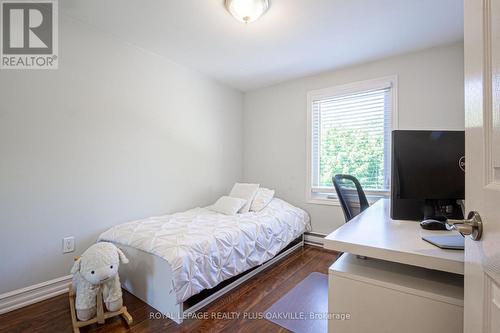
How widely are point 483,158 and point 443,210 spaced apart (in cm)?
96

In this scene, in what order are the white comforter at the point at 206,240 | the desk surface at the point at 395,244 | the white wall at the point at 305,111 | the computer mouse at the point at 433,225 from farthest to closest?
1. the white wall at the point at 305,111
2. the white comforter at the point at 206,240
3. the computer mouse at the point at 433,225
4. the desk surface at the point at 395,244

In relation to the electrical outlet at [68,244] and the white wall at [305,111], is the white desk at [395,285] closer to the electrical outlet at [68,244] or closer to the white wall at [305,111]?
the white wall at [305,111]

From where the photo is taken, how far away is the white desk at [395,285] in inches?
32.0

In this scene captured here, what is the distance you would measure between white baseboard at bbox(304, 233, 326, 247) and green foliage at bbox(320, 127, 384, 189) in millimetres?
722

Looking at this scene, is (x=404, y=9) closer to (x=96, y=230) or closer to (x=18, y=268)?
(x=96, y=230)

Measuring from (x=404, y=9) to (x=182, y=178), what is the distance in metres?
2.85

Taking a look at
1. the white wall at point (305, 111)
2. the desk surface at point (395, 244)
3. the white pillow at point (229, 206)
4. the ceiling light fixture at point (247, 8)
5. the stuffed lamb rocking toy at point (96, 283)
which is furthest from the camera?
the white pillow at point (229, 206)

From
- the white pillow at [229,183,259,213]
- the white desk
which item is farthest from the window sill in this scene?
the white desk

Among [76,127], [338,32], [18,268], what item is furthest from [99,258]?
[338,32]

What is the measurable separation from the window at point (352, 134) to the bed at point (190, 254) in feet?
3.85

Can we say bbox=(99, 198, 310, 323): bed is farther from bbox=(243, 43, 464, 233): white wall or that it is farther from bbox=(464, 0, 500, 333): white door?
bbox=(464, 0, 500, 333): white door

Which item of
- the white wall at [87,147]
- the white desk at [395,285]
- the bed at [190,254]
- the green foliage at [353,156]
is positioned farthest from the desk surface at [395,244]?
the white wall at [87,147]

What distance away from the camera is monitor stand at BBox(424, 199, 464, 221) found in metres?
1.32

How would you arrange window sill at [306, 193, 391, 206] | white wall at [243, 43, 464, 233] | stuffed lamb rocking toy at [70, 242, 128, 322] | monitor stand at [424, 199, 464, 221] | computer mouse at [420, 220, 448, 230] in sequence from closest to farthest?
computer mouse at [420, 220, 448, 230] → monitor stand at [424, 199, 464, 221] → stuffed lamb rocking toy at [70, 242, 128, 322] → white wall at [243, 43, 464, 233] → window sill at [306, 193, 391, 206]
